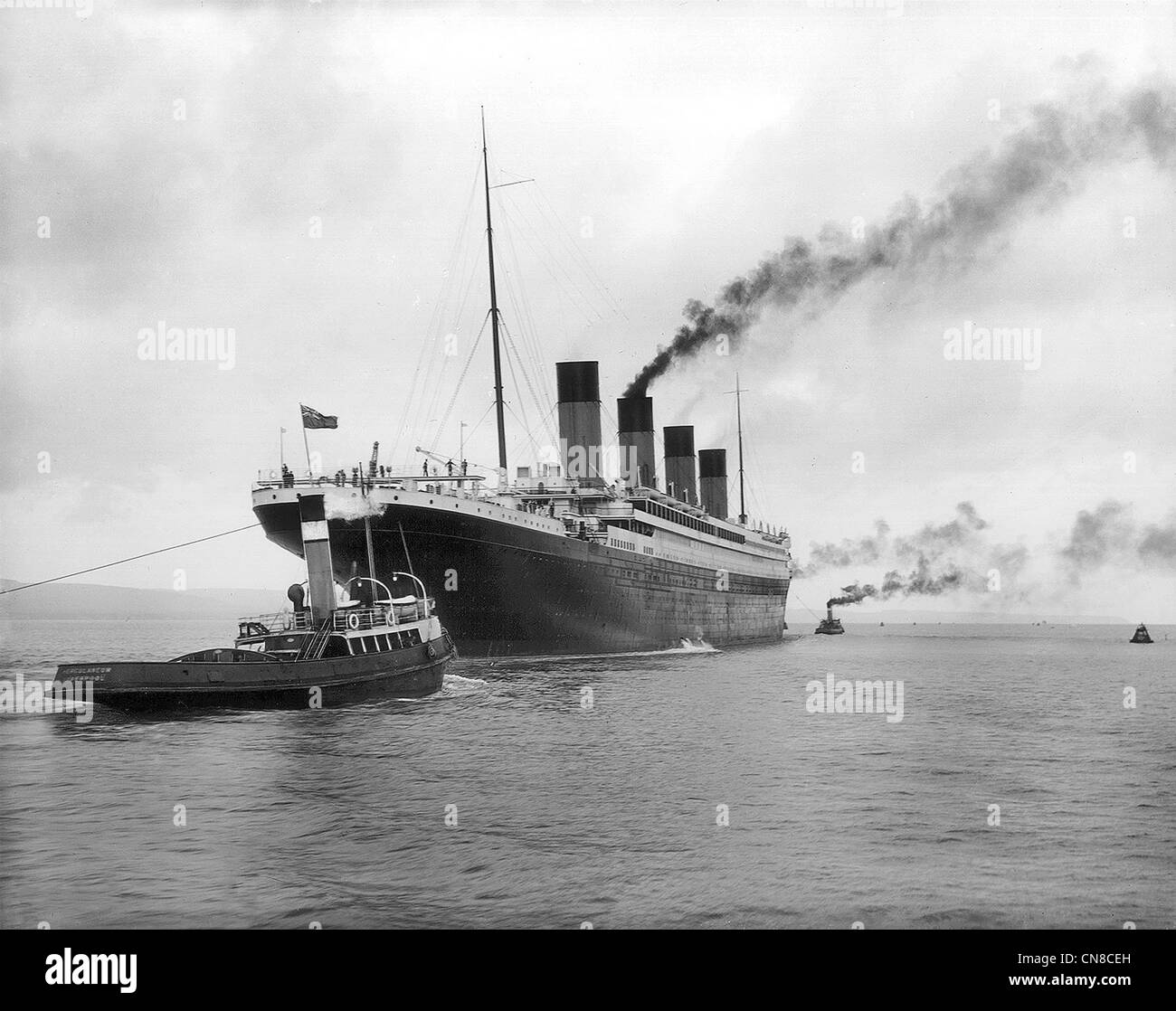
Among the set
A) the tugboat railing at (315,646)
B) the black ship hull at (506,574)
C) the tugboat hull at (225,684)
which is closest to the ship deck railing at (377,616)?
the tugboat railing at (315,646)

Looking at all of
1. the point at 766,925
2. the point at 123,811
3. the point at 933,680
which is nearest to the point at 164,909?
the point at 123,811

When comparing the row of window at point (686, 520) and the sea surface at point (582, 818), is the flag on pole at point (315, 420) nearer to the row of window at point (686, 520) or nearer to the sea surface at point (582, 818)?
the sea surface at point (582, 818)

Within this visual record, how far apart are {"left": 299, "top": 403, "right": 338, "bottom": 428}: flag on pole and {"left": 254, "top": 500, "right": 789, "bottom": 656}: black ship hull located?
9969mm

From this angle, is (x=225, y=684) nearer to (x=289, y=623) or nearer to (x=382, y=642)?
(x=289, y=623)

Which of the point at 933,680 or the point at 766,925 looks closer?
the point at 766,925

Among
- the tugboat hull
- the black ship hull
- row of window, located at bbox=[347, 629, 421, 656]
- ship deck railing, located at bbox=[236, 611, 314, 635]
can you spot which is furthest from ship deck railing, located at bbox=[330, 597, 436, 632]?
the black ship hull

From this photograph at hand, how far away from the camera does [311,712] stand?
30859 millimetres

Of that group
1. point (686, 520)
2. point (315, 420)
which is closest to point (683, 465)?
point (686, 520)

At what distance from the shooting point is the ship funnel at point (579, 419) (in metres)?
63.8

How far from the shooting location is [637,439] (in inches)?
2889

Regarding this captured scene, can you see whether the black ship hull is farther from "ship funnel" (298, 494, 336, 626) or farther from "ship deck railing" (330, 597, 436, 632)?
"ship funnel" (298, 494, 336, 626)

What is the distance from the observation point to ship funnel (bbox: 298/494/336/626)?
33688 mm
